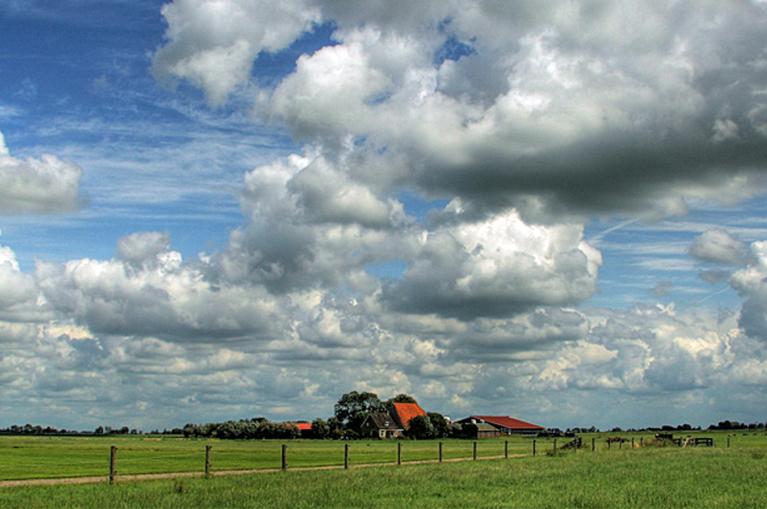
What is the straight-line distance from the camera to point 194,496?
25047 millimetres

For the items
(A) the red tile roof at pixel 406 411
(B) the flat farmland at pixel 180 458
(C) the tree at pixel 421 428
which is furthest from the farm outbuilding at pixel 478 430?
(B) the flat farmland at pixel 180 458

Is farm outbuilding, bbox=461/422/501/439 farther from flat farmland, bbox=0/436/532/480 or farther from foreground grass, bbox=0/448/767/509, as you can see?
foreground grass, bbox=0/448/767/509

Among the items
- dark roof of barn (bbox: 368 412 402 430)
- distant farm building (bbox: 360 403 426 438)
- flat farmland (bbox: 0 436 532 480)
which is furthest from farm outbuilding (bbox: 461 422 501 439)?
flat farmland (bbox: 0 436 532 480)

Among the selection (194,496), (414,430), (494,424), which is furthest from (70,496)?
(494,424)

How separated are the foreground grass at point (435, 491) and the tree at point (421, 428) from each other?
11537 centimetres

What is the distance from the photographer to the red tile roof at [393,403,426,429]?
159m

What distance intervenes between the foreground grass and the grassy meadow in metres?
0.03

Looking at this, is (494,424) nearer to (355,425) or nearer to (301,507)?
(355,425)

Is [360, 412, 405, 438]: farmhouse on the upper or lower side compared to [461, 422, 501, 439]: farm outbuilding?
upper

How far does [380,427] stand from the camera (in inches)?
6004

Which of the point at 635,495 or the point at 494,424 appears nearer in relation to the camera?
the point at 635,495

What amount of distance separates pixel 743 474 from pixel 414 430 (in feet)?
390

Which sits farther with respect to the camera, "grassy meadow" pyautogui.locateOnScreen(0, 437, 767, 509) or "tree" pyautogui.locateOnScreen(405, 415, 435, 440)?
"tree" pyautogui.locateOnScreen(405, 415, 435, 440)

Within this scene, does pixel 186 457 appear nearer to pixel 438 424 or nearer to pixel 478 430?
pixel 438 424
